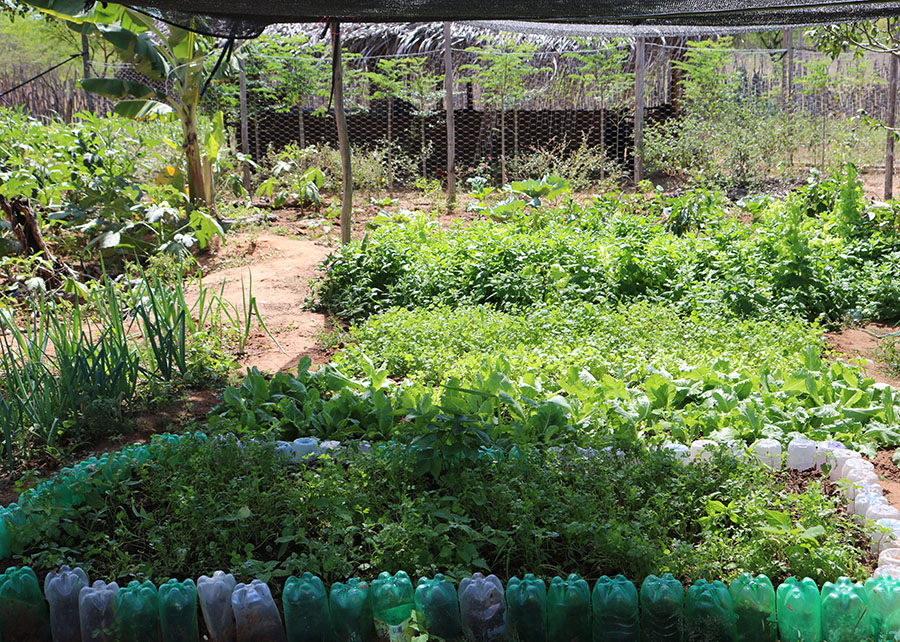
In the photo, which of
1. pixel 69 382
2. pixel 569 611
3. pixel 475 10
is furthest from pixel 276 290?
pixel 569 611

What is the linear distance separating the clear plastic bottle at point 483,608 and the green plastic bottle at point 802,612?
82 centimetres

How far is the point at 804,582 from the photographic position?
91.3 inches

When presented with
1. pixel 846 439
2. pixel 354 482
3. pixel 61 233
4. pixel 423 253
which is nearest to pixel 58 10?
pixel 61 233

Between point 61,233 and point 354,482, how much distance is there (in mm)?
6438

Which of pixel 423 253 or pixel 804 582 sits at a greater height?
pixel 423 253

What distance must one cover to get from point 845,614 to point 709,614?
386mm

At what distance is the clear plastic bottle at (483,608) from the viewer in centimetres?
239

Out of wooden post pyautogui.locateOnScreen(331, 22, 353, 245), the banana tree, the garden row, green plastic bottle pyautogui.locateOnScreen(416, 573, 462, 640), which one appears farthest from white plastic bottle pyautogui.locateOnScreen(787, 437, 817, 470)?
the banana tree

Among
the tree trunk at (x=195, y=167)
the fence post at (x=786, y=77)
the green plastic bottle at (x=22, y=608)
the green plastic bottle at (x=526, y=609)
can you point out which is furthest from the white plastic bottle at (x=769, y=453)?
the fence post at (x=786, y=77)

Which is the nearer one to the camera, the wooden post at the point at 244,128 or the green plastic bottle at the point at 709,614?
the green plastic bottle at the point at 709,614

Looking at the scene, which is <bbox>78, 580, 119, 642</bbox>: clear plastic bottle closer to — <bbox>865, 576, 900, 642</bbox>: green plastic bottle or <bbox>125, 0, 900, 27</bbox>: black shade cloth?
<bbox>865, 576, 900, 642</bbox>: green plastic bottle

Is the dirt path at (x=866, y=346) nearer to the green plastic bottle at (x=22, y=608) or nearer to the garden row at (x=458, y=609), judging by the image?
the garden row at (x=458, y=609)

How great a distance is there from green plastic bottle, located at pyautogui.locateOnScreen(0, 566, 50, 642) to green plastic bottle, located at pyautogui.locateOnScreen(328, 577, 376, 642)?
95 centimetres

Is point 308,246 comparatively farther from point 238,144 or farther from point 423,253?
point 238,144
